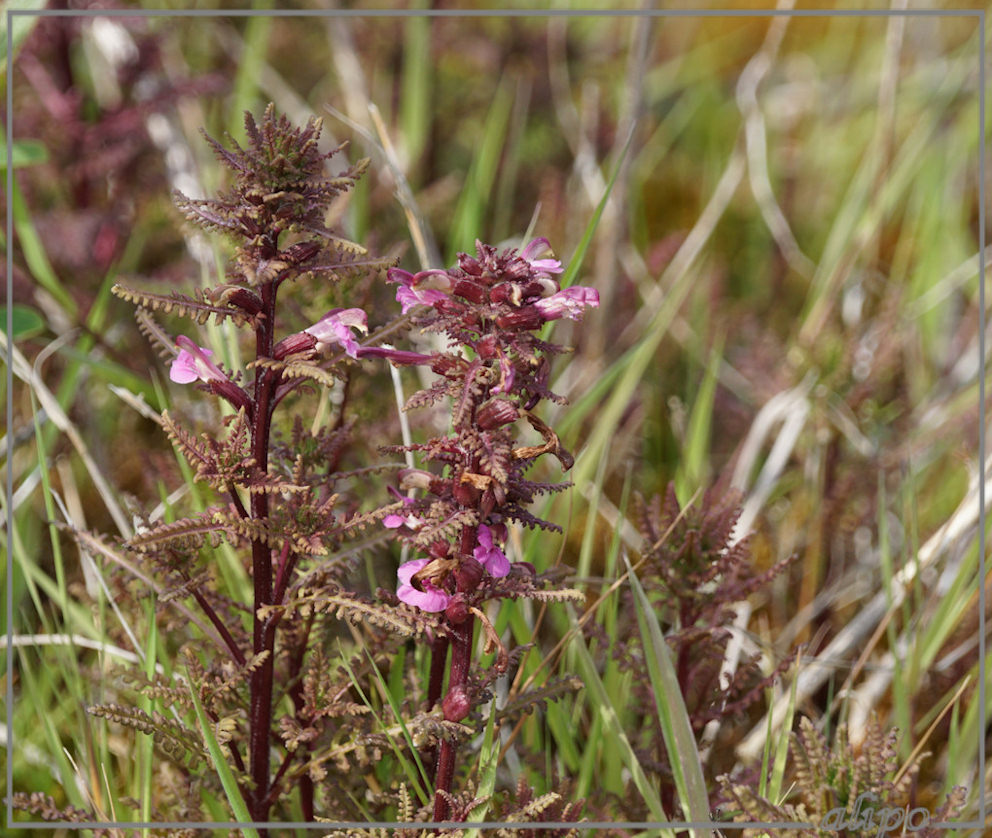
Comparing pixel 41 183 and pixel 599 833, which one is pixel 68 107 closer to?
pixel 41 183

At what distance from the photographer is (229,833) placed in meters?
1.31

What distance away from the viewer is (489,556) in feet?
3.55

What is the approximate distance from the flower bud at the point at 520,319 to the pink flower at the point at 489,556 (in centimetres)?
23

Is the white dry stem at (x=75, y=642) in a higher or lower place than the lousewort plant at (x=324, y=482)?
lower

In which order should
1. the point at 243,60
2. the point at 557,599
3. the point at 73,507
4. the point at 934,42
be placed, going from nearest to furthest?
the point at 557,599 → the point at 73,507 → the point at 243,60 → the point at 934,42

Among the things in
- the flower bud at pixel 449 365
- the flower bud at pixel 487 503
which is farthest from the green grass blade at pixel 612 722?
the flower bud at pixel 449 365

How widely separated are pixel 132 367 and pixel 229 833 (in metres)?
1.11

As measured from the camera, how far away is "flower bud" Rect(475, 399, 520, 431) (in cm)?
101

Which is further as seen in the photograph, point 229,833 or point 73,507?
point 73,507

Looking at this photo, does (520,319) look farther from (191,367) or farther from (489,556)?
(191,367)

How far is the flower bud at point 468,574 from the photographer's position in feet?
3.48

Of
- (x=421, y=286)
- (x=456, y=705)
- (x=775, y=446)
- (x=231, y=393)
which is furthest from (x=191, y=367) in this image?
(x=775, y=446)

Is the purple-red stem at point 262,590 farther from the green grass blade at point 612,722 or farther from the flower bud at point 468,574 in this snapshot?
the green grass blade at point 612,722

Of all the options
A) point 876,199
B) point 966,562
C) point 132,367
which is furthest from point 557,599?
point 876,199
